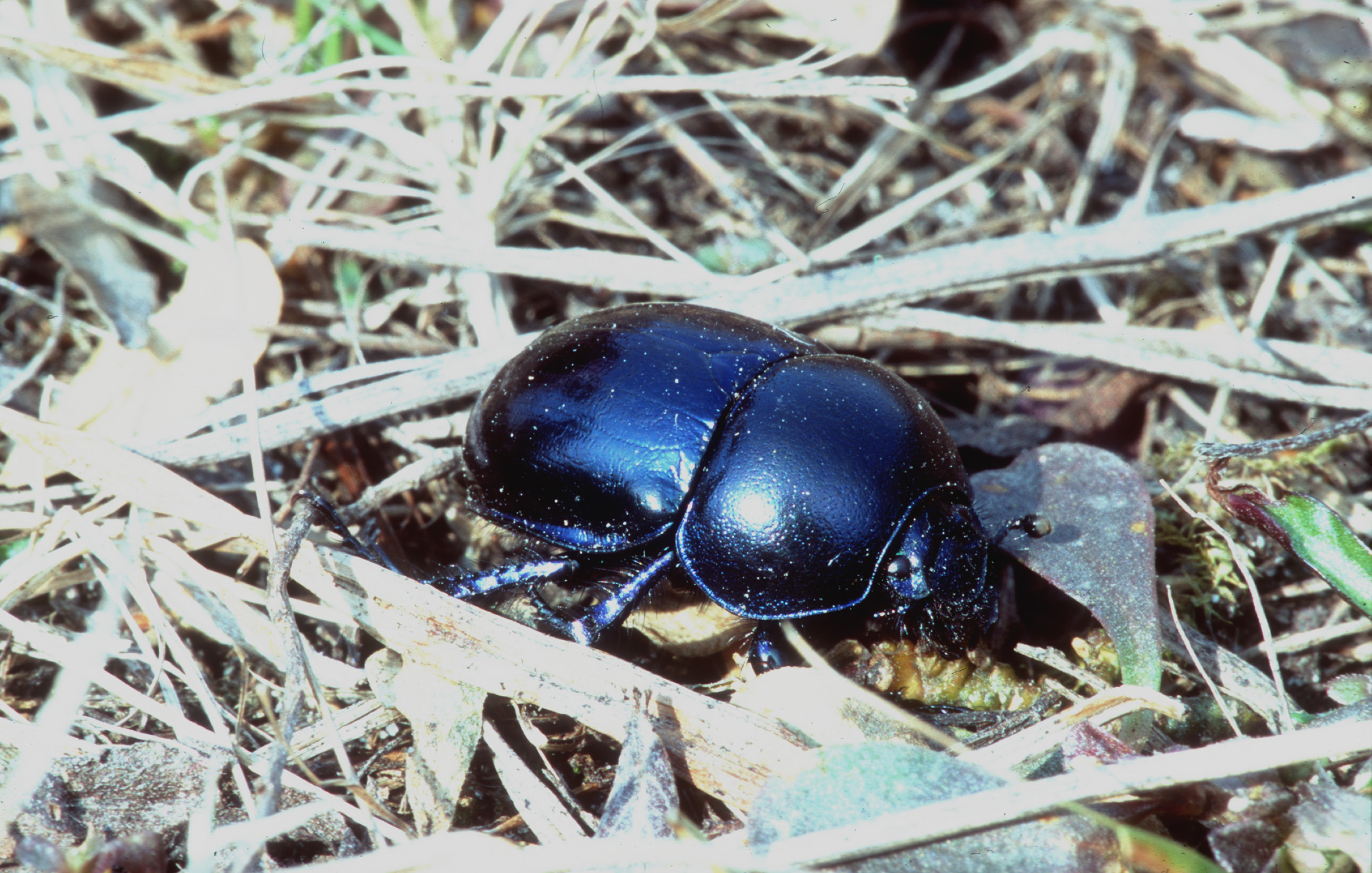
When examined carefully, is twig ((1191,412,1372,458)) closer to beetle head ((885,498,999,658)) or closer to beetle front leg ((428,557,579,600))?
beetle head ((885,498,999,658))

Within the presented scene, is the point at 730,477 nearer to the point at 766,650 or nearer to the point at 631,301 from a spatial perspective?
the point at 766,650

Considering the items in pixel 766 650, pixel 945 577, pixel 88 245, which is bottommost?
pixel 766 650

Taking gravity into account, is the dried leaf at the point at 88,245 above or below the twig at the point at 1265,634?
above

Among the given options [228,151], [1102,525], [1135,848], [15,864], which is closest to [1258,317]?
[1102,525]

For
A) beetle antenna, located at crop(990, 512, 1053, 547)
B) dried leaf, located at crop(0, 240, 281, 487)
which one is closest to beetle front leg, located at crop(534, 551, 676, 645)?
beetle antenna, located at crop(990, 512, 1053, 547)

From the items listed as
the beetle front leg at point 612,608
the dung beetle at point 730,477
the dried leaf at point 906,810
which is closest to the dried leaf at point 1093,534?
the dung beetle at point 730,477

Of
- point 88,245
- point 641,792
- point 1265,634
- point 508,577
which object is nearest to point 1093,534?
point 1265,634

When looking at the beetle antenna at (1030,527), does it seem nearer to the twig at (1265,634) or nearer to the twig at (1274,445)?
the twig at (1265,634)

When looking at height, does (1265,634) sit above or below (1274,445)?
below
